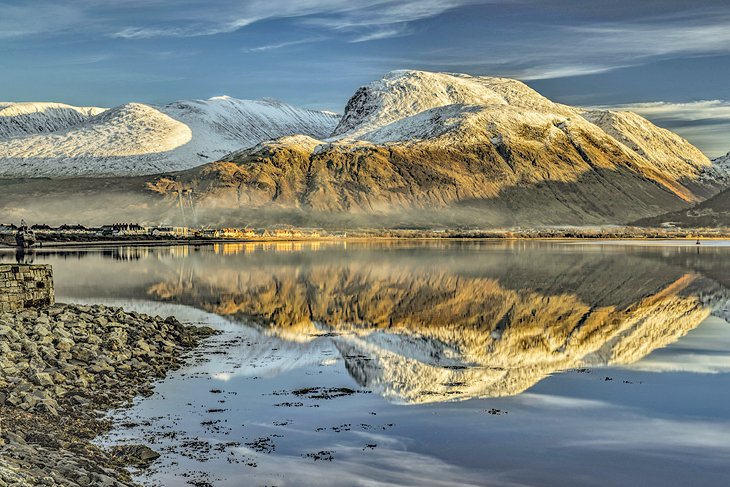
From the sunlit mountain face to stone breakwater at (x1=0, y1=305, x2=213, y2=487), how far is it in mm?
2874

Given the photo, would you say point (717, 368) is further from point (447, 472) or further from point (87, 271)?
point (87, 271)

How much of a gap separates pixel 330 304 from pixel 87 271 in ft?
85.8

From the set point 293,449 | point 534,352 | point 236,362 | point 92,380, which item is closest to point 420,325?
point 534,352

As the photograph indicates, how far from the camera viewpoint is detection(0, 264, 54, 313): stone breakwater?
95.6 ft

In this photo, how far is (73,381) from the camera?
65.1 feet

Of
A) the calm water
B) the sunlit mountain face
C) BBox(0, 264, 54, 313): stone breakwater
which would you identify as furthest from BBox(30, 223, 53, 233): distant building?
BBox(0, 264, 54, 313): stone breakwater

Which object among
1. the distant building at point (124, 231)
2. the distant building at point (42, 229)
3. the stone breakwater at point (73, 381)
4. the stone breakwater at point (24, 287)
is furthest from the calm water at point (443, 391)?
the distant building at point (42, 229)

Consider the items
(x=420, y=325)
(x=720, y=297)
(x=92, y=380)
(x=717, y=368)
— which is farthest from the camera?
(x=720, y=297)

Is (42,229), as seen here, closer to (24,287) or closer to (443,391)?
(24,287)

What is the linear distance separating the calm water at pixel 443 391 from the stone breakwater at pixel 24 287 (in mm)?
5184

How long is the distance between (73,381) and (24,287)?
1131cm

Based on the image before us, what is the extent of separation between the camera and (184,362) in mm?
24406

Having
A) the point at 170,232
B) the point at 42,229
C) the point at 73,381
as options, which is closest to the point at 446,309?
the point at 73,381

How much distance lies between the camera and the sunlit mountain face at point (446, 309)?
23234 millimetres
